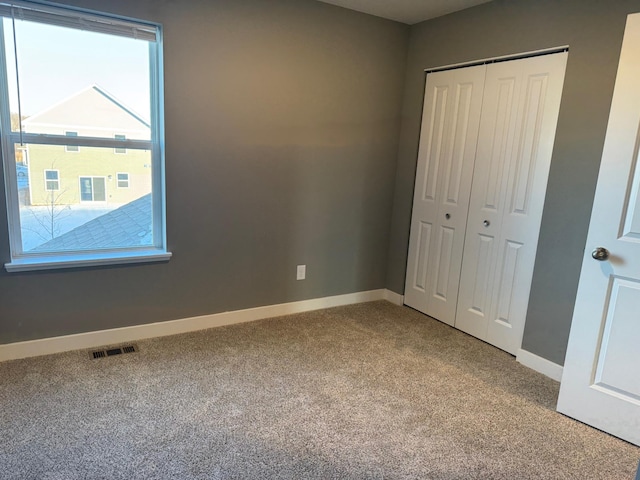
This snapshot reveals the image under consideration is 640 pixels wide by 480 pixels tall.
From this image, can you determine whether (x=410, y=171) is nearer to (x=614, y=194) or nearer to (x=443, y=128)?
(x=443, y=128)

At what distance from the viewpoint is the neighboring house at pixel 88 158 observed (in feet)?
8.17

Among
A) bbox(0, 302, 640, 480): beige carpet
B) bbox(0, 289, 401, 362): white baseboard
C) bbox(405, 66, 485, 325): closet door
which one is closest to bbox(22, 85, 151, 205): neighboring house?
bbox(0, 289, 401, 362): white baseboard

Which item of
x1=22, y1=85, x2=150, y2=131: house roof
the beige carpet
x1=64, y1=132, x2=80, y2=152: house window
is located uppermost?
x1=22, y1=85, x2=150, y2=131: house roof

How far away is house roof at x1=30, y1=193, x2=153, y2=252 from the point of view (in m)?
2.64

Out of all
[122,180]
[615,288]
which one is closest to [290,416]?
[615,288]

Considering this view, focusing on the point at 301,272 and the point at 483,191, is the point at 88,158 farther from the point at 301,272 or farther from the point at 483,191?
the point at 483,191

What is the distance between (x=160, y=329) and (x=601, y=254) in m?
2.71

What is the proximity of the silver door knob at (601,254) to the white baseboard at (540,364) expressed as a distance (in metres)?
0.91

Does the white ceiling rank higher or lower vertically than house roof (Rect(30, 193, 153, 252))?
higher

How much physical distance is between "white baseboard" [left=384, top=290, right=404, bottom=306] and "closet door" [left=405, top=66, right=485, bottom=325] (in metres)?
0.14

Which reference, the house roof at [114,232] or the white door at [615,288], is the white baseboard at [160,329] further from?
the white door at [615,288]

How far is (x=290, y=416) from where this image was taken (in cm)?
213

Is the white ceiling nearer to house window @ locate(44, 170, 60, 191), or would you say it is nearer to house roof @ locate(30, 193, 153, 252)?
house roof @ locate(30, 193, 153, 252)

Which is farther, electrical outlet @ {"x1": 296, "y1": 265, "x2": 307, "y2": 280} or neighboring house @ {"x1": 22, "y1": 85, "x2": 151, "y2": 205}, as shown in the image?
electrical outlet @ {"x1": 296, "y1": 265, "x2": 307, "y2": 280}
